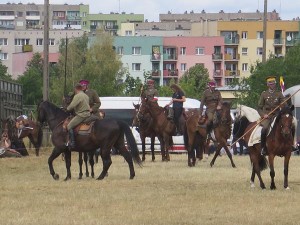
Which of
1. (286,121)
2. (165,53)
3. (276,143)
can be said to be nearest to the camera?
(286,121)

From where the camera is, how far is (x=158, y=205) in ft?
67.8

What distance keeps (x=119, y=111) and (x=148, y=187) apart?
26344 millimetres

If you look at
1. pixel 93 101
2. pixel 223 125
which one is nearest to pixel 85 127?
pixel 93 101

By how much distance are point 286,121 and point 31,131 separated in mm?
21429

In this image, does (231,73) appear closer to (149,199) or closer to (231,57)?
(231,57)

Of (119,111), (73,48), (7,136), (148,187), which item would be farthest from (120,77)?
(148,187)

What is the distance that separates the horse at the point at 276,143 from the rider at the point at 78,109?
4.03m

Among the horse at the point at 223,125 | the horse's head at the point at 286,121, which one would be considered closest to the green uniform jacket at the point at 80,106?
the horse's head at the point at 286,121

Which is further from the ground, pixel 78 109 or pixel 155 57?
pixel 155 57

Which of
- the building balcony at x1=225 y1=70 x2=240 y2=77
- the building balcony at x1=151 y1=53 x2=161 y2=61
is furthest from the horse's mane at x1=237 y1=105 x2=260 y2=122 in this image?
the building balcony at x1=225 y1=70 x2=240 y2=77

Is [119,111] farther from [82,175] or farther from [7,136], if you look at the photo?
[82,175]

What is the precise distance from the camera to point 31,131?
44.3 m

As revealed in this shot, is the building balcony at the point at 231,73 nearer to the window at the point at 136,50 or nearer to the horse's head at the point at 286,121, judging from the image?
the window at the point at 136,50

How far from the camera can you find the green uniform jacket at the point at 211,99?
112ft
